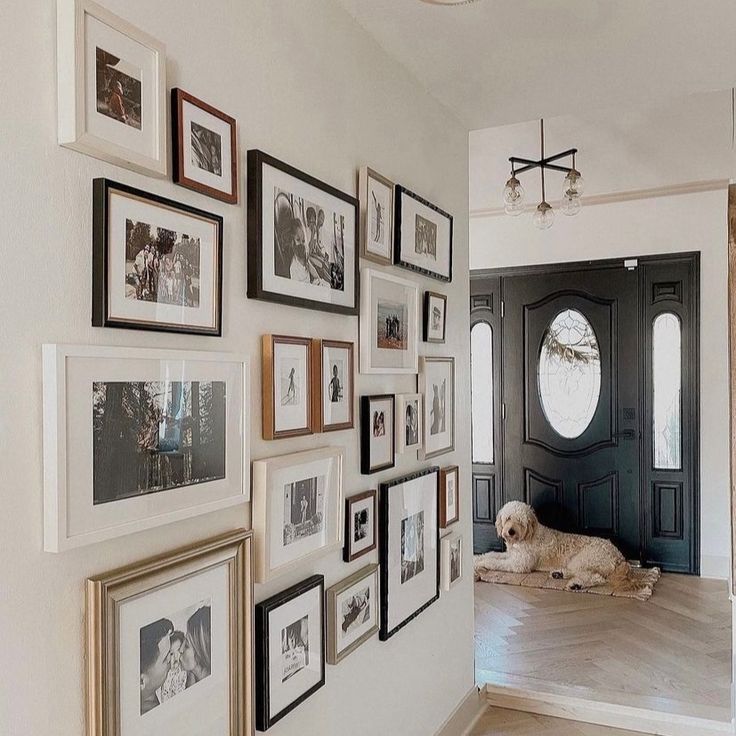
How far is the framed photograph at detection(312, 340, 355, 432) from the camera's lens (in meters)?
1.71

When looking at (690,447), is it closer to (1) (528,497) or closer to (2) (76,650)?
(1) (528,497)

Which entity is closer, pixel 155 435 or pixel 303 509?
pixel 155 435

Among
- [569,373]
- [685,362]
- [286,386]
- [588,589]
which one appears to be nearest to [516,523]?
[588,589]

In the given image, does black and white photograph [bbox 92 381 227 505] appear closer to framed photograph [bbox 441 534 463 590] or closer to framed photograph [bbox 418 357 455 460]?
framed photograph [bbox 418 357 455 460]

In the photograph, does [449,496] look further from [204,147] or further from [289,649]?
[204,147]

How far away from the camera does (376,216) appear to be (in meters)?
2.03

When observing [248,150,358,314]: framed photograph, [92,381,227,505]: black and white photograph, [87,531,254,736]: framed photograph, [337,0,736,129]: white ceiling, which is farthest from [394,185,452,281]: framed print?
[87,531,254,736]: framed photograph

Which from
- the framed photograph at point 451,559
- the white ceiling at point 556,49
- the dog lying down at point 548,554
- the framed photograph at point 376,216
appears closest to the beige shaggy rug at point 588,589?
the dog lying down at point 548,554

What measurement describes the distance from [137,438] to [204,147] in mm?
555

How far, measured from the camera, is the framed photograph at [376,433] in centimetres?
196

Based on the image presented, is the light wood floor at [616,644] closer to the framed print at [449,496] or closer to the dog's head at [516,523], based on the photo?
the dog's head at [516,523]

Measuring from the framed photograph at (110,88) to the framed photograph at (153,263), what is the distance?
0.06 metres

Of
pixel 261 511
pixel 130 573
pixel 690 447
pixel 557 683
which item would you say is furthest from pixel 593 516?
pixel 130 573

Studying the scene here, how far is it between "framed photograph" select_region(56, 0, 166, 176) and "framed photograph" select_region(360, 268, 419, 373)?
0.86 m
